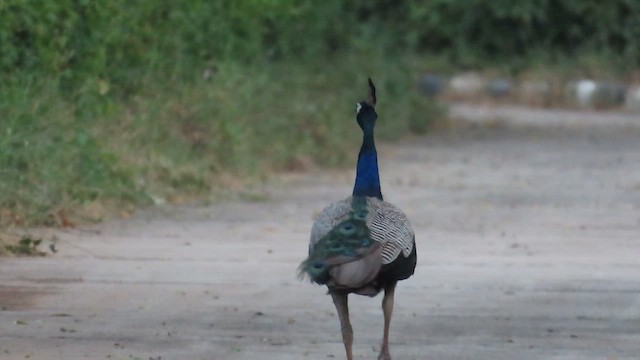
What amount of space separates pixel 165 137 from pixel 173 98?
0.74m

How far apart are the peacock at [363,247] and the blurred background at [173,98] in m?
4.93

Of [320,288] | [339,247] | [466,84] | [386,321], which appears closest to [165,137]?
[320,288]

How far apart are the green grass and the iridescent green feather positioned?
540 cm

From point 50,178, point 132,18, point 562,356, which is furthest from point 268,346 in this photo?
point 132,18

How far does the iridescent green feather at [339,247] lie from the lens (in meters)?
7.59

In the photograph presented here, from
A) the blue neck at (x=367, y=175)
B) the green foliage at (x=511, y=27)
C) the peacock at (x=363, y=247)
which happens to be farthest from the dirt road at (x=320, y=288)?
the green foliage at (x=511, y=27)

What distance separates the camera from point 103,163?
14.5 m

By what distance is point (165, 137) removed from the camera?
1677 cm

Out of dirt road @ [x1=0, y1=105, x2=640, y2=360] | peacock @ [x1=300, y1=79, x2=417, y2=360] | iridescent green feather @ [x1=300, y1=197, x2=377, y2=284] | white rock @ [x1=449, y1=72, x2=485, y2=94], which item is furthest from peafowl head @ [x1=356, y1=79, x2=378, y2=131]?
white rock @ [x1=449, y1=72, x2=485, y2=94]

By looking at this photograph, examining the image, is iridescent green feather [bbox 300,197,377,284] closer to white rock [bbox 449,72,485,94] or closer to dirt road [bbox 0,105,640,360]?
dirt road [bbox 0,105,640,360]

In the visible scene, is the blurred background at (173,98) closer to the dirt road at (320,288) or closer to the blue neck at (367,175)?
the dirt road at (320,288)

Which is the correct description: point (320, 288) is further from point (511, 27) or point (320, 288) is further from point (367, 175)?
point (511, 27)

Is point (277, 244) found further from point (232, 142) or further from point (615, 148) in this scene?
point (615, 148)

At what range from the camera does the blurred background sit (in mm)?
13838
